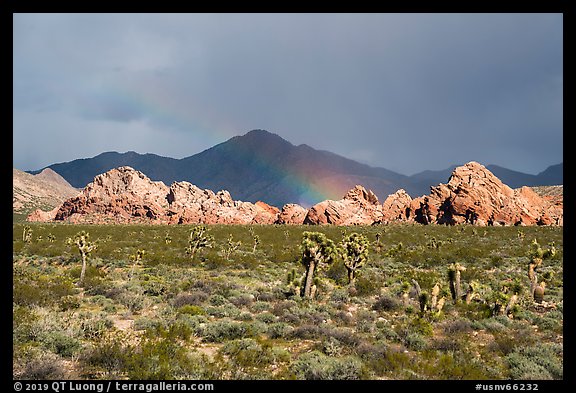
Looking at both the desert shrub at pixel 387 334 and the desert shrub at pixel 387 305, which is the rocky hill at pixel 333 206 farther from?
the desert shrub at pixel 387 334

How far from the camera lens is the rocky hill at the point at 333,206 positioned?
7375cm

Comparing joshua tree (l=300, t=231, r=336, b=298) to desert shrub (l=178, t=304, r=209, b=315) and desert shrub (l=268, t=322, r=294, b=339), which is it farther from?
desert shrub (l=178, t=304, r=209, b=315)

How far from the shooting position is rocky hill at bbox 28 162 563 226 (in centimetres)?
7375

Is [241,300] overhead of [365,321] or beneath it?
overhead

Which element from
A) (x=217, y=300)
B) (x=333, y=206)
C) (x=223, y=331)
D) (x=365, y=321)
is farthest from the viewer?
(x=333, y=206)

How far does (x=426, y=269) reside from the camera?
27.3m

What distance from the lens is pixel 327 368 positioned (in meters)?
8.24

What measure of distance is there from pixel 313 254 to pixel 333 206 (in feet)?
259

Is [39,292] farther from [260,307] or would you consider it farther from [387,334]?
[387,334]

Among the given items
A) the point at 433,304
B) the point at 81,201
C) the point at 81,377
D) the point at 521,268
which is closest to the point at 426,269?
the point at 521,268

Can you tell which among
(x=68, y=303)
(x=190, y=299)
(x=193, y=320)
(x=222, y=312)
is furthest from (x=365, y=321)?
(x=68, y=303)

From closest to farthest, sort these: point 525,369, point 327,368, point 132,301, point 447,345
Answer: point 327,368 < point 525,369 < point 447,345 < point 132,301
